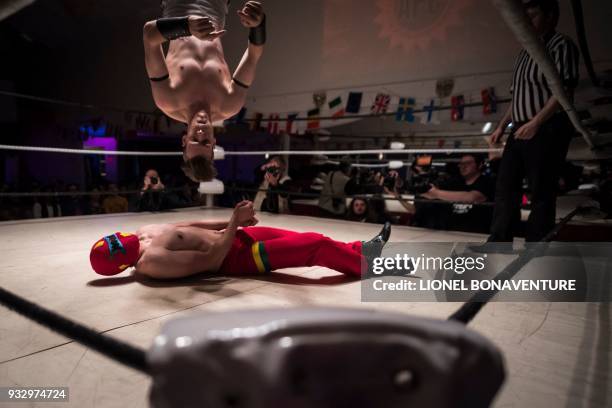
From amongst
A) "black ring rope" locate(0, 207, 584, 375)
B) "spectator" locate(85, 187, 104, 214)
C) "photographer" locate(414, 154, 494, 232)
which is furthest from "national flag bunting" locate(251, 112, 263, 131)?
"black ring rope" locate(0, 207, 584, 375)

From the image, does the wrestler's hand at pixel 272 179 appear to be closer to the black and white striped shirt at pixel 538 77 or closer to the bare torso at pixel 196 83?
the bare torso at pixel 196 83

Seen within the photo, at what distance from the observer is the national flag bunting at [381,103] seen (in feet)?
13.2

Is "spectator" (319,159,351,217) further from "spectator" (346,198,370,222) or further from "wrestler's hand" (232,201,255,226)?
"wrestler's hand" (232,201,255,226)

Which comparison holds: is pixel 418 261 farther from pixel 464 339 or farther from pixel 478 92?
pixel 478 92

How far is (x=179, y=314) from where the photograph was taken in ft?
3.57

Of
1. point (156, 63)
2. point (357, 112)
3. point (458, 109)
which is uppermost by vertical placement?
point (357, 112)

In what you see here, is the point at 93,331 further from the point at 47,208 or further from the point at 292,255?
the point at 47,208

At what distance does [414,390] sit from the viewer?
0.24 metres

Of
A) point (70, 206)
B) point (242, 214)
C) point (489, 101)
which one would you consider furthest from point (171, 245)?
point (70, 206)

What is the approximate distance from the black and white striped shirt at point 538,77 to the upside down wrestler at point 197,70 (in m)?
1.19

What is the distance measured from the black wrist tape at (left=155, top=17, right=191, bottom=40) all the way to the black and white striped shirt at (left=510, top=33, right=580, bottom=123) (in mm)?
1414

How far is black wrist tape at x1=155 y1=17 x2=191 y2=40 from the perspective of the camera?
143 cm

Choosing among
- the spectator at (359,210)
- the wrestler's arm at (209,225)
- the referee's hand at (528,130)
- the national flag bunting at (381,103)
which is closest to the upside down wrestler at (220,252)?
the wrestler's arm at (209,225)

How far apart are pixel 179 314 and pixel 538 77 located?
5.47ft
